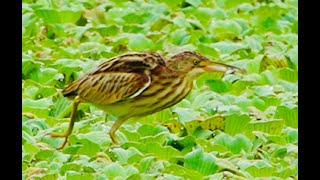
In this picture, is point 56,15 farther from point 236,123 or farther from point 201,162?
point 201,162

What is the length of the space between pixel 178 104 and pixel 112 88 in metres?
0.75

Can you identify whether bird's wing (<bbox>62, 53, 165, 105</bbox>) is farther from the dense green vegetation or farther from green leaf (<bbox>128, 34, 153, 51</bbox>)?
green leaf (<bbox>128, 34, 153, 51</bbox>)

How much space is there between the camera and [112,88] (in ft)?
20.6

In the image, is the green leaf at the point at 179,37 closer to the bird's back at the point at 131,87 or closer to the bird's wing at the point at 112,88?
the bird's back at the point at 131,87

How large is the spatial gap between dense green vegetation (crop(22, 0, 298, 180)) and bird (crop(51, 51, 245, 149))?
0.12 m

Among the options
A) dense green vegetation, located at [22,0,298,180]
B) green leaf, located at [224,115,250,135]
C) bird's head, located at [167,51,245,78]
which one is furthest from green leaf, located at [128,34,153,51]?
green leaf, located at [224,115,250,135]

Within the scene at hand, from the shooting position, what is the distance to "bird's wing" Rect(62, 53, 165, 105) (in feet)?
20.6

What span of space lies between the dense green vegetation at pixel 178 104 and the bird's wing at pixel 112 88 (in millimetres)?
180

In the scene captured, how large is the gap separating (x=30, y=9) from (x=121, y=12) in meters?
0.66

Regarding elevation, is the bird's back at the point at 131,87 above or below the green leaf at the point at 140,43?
below

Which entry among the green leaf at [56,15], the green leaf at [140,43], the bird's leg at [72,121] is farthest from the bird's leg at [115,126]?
the green leaf at [56,15]

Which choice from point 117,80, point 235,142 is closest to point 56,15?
point 117,80

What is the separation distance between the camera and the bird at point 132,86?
6.29 metres
